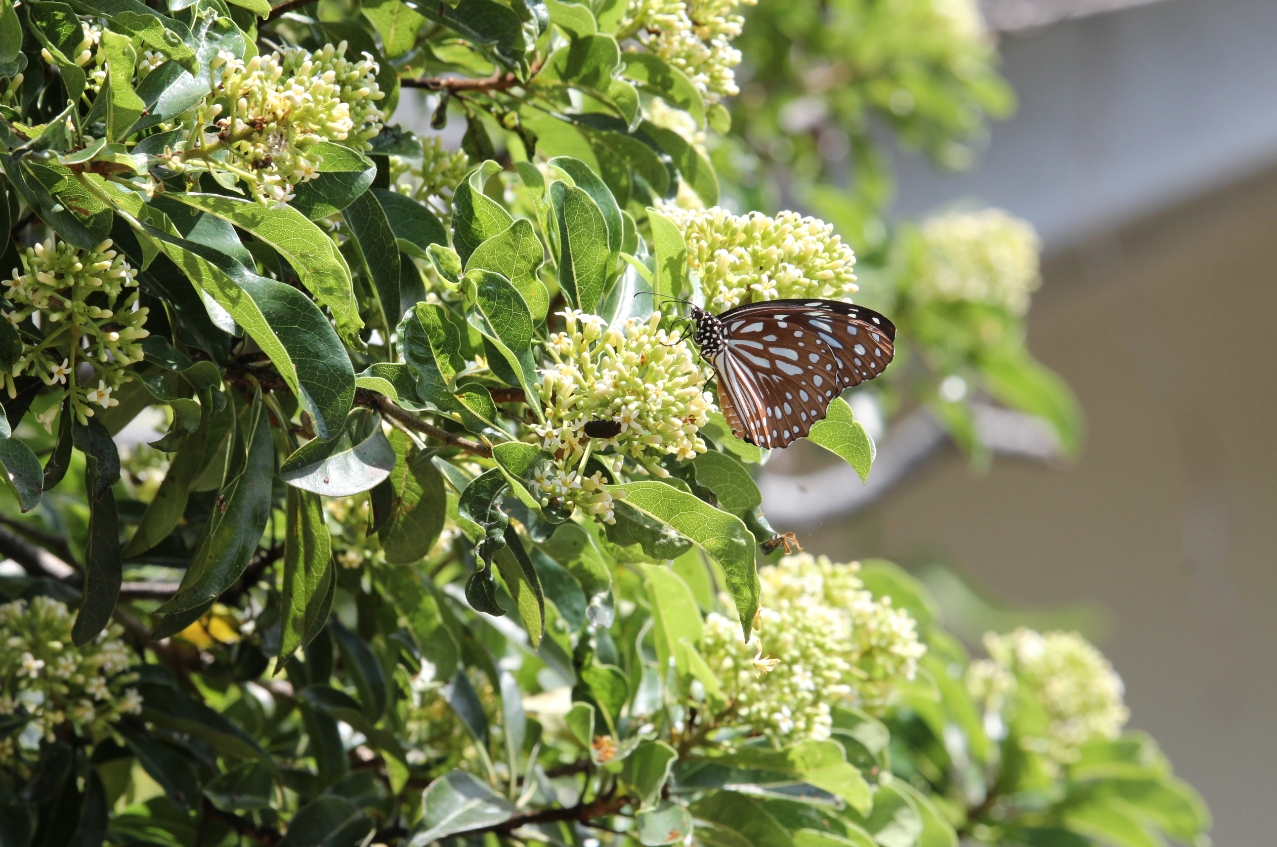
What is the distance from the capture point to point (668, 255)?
39.4 inches

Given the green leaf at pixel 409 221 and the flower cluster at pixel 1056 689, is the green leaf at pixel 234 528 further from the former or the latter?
the flower cluster at pixel 1056 689

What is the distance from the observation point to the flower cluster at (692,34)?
3.80 ft

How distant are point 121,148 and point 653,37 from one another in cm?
56

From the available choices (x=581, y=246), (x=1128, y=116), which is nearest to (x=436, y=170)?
(x=581, y=246)

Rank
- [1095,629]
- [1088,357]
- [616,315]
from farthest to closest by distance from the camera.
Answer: [1088,357]
[1095,629]
[616,315]

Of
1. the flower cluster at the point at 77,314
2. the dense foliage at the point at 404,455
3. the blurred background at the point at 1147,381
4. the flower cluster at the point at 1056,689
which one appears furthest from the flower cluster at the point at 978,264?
the flower cluster at the point at 77,314

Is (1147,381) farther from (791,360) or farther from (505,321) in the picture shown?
(505,321)

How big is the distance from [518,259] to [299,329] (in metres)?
0.21

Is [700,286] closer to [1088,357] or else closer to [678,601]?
[678,601]

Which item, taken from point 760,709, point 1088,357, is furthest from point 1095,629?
point 760,709

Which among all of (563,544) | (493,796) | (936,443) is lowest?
(936,443)

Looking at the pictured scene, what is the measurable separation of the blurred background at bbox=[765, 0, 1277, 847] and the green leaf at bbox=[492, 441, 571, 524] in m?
2.89

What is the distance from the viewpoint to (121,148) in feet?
2.67

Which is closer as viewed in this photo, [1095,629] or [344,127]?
[344,127]
